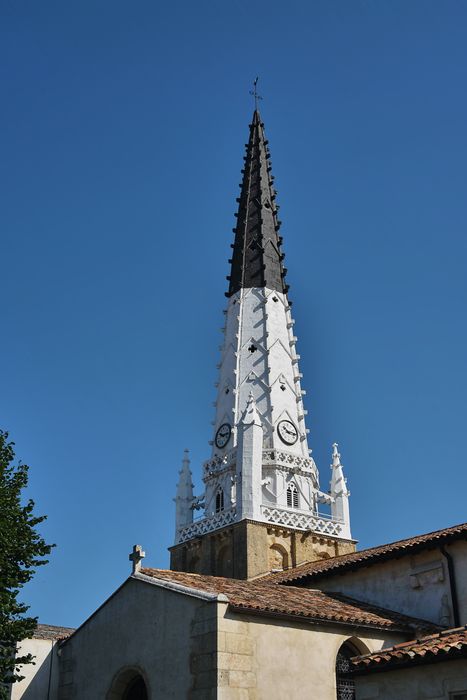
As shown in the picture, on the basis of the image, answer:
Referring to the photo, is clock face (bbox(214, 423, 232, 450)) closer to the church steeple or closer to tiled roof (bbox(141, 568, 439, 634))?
the church steeple

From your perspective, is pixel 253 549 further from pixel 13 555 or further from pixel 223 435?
pixel 13 555

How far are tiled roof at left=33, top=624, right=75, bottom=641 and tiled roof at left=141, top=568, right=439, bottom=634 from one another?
598 cm

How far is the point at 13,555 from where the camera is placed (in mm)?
22859

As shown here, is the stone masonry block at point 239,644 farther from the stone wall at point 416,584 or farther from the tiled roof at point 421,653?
the stone wall at point 416,584

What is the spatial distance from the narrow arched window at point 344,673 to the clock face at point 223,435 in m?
24.7

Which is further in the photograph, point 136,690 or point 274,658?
point 136,690

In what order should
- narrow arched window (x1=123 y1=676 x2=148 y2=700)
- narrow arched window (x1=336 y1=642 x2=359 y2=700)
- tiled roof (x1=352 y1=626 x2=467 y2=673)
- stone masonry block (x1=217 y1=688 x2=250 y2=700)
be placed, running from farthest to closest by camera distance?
narrow arched window (x1=123 y1=676 x2=148 y2=700) → narrow arched window (x1=336 y1=642 x2=359 y2=700) → stone masonry block (x1=217 y1=688 x2=250 y2=700) → tiled roof (x1=352 y1=626 x2=467 y2=673)

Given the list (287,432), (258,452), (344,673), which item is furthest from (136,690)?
(287,432)

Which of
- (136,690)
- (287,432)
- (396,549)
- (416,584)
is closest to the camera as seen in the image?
(136,690)

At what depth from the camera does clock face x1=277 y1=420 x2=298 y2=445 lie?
44875mm

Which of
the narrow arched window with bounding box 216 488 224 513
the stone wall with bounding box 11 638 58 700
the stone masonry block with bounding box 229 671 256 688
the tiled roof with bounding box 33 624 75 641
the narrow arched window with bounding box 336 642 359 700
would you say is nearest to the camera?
the stone masonry block with bounding box 229 671 256 688

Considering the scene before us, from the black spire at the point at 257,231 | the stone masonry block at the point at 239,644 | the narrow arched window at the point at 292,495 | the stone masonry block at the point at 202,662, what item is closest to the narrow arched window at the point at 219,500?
the narrow arched window at the point at 292,495

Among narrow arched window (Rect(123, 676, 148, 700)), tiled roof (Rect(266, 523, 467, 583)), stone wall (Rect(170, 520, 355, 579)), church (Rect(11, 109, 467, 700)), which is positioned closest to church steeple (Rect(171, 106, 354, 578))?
stone wall (Rect(170, 520, 355, 579))

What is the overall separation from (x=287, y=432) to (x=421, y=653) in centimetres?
2880
